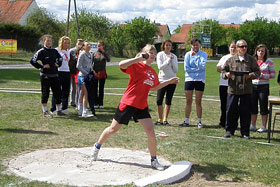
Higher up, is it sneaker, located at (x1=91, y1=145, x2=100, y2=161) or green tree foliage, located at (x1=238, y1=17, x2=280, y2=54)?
green tree foliage, located at (x1=238, y1=17, x2=280, y2=54)

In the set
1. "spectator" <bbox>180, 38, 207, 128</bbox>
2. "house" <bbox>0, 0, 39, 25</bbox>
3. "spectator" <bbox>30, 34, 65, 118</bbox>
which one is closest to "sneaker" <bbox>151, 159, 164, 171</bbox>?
"spectator" <bbox>180, 38, 207, 128</bbox>

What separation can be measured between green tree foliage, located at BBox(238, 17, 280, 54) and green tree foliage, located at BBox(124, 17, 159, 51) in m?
28.0

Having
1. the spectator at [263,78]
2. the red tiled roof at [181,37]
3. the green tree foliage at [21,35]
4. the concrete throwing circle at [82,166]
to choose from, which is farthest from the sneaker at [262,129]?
the red tiled roof at [181,37]

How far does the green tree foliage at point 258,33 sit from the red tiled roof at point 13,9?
51504 millimetres

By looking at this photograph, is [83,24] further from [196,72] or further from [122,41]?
[196,72]

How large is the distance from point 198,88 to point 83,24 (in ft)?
191

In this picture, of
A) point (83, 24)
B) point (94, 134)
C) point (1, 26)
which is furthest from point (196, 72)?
point (83, 24)

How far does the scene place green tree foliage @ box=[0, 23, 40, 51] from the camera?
149 feet

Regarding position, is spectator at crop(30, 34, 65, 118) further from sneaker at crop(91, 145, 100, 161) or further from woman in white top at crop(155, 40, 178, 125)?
sneaker at crop(91, 145, 100, 161)

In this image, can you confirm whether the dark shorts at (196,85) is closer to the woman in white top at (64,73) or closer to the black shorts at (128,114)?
the woman in white top at (64,73)

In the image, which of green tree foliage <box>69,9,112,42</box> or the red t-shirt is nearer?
the red t-shirt

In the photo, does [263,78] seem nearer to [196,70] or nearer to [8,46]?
Answer: [196,70]

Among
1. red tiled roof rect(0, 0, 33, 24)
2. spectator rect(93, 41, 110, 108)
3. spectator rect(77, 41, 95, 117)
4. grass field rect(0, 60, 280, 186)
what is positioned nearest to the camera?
grass field rect(0, 60, 280, 186)

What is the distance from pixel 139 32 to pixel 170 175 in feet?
227
